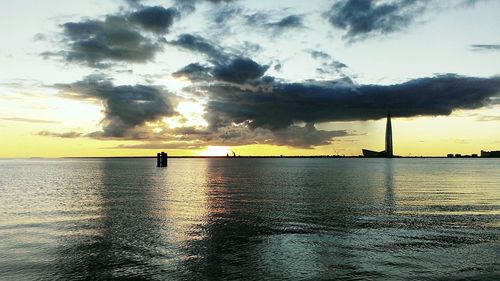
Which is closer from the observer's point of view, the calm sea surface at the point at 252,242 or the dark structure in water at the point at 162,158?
the calm sea surface at the point at 252,242

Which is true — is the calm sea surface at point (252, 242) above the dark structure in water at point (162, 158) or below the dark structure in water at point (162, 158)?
below

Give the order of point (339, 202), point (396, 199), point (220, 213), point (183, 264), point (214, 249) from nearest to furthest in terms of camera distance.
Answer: point (183, 264) < point (214, 249) < point (220, 213) < point (339, 202) < point (396, 199)

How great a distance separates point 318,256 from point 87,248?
14.2 metres

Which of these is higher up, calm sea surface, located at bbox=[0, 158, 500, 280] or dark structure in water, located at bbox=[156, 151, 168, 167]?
dark structure in water, located at bbox=[156, 151, 168, 167]

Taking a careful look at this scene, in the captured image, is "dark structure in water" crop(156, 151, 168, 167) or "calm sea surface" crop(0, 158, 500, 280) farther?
"dark structure in water" crop(156, 151, 168, 167)

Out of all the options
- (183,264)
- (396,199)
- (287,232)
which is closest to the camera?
(183,264)

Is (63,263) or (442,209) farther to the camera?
(442,209)

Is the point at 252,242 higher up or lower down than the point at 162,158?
lower down

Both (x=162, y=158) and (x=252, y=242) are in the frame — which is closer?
(x=252, y=242)

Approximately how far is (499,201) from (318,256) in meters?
38.1

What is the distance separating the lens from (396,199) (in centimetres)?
5119

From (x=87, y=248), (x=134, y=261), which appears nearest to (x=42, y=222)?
(x=87, y=248)

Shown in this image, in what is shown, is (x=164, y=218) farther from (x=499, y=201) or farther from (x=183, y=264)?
(x=499, y=201)

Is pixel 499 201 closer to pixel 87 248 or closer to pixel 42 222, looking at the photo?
pixel 87 248
